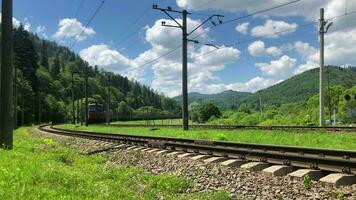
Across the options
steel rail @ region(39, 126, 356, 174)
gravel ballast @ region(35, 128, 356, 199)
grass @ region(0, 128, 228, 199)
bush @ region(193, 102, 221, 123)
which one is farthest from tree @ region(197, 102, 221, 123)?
grass @ region(0, 128, 228, 199)

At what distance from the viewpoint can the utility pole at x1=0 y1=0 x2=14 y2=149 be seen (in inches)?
695

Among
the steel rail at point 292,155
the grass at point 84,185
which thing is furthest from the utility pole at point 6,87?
the steel rail at point 292,155

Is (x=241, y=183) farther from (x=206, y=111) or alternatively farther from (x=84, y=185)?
(x=206, y=111)

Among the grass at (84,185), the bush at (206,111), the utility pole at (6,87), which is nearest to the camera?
the grass at (84,185)

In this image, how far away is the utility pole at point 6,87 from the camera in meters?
17.6

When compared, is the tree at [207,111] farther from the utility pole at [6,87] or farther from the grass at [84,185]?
the grass at [84,185]

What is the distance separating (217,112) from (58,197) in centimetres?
11660

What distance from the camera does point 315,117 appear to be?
7519cm

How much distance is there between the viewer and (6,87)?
1764 centimetres

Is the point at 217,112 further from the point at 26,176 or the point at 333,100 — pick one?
the point at 26,176

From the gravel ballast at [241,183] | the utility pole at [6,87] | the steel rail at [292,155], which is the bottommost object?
the gravel ballast at [241,183]

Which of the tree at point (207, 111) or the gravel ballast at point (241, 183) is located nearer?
the gravel ballast at point (241, 183)

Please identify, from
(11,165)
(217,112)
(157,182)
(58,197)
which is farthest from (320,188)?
(217,112)

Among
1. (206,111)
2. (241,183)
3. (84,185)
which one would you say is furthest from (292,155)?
(206,111)
